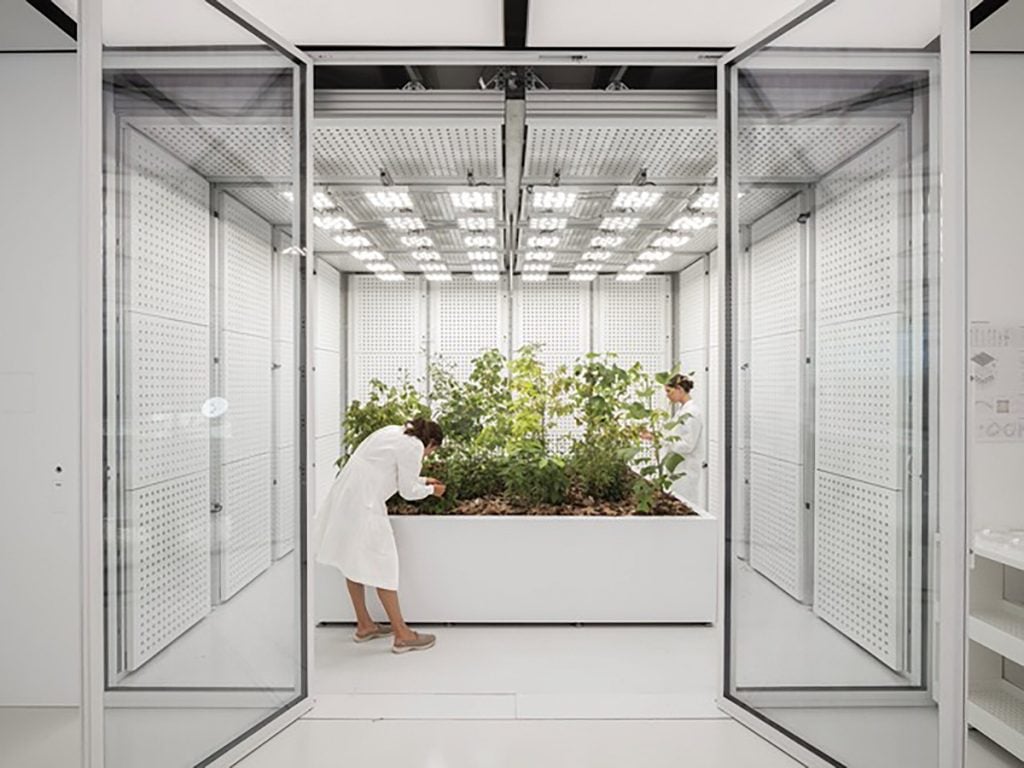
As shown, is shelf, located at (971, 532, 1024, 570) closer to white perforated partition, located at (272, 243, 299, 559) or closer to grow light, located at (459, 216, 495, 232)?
white perforated partition, located at (272, 243, 299, 559)

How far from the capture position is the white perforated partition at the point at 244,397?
9.13 ft

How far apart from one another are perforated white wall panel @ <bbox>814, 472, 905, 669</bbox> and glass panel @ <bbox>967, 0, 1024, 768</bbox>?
639mm

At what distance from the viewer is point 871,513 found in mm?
2541

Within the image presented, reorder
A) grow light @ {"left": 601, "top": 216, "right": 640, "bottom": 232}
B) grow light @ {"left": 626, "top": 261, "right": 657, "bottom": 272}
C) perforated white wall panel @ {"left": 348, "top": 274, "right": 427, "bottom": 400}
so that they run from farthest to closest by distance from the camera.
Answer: perforated white wall panel @ {"left": 348, "top": 274, "right": 427, "bottom": 400}
grow light @ {"left": 626, "top": 261, "right": 657, "bottom": 272}
grow light @ {"left": 601, "top": 216, "right": 640, "bottom": 232}

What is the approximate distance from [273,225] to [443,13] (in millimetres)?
1157

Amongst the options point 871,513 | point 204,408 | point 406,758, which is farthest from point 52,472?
point 871,513

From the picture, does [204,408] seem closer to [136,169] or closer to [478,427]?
[136,169]

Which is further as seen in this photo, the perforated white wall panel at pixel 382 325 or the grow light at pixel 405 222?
the perforated white wall panel at pixel 382 325

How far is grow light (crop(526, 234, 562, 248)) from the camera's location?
579 centimetres

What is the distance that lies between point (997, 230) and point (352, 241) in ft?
15.2

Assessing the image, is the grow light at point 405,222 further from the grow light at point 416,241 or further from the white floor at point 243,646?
the white floor at point 243,646

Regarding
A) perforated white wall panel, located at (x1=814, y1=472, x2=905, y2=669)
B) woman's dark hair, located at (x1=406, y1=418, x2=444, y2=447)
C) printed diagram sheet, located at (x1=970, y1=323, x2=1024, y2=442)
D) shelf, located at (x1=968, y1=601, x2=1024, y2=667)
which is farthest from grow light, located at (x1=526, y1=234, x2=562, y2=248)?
shelf, located at (x1=968, y1=601, x2=1024, y2=667)

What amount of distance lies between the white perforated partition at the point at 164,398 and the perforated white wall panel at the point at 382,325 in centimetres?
519

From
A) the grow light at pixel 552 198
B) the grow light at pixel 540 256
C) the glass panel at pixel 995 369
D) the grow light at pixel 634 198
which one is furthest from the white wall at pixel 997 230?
the grow light at pixel 540 256
